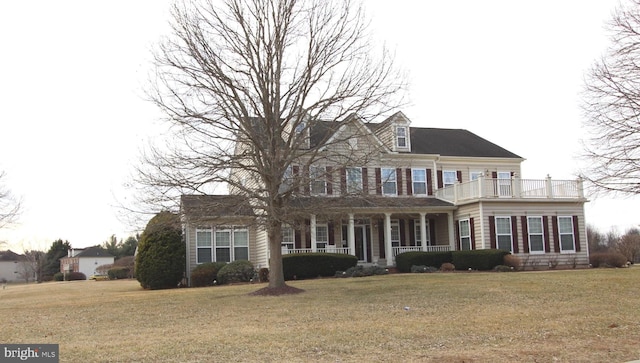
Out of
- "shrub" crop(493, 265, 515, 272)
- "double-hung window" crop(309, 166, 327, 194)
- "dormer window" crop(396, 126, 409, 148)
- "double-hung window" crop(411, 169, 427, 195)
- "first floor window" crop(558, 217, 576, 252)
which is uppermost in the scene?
"dormer window" crop(396, 126, 409, 148)

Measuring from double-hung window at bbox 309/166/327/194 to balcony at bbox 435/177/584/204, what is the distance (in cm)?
1405

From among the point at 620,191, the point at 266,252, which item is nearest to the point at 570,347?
the point at 620,191

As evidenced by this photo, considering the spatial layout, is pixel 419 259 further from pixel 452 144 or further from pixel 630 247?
pixel 630 247

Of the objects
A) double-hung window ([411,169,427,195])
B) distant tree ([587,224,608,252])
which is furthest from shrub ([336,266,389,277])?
distant tree ([587,224,608,252])

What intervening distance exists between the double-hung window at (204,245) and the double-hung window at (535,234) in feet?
58.0

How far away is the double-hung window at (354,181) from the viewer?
19.2 metres

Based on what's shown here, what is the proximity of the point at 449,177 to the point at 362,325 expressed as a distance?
24669mm

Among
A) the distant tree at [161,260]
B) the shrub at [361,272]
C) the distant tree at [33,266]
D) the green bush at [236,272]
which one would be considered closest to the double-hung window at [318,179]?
the shrub at [361,272]

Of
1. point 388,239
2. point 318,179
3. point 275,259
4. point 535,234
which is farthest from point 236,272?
point 535,234

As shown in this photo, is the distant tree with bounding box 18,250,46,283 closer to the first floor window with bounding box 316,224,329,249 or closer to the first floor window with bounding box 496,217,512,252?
the first floor window with bounding box 316,224,329,249

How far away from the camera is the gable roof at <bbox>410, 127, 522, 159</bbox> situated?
35.9 m

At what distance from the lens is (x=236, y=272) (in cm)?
2853

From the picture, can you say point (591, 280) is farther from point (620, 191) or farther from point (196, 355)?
point (196, 355)

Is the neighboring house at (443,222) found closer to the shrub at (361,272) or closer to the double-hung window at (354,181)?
the shrub at (361,272)
